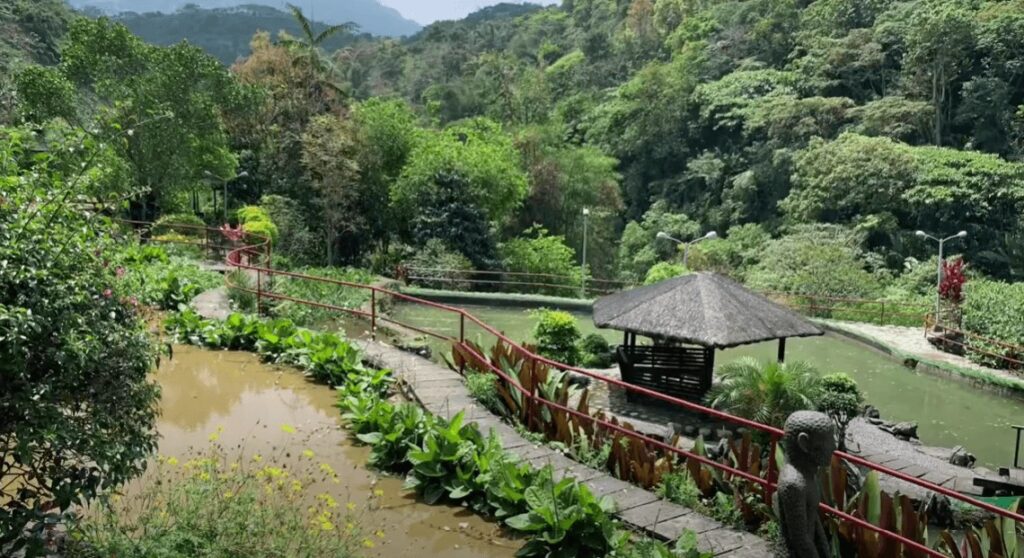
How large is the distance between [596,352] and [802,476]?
10.8 metres

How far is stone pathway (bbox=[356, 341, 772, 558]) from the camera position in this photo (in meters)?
5.37

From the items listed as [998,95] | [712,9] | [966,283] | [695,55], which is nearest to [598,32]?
[712,9]

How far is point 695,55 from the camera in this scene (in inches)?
2233

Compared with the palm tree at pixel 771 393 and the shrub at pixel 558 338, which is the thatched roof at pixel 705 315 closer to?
the palm tree at pixel 771 393

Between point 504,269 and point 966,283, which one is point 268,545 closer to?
point 966,283

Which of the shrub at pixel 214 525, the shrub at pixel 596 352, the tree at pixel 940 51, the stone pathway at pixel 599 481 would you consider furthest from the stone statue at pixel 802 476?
the tree at pixel 940 51

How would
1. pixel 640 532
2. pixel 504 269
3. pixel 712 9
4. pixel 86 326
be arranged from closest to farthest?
pixel 86 326
pixel 640 532
pixel 504 269
pixel 712 9

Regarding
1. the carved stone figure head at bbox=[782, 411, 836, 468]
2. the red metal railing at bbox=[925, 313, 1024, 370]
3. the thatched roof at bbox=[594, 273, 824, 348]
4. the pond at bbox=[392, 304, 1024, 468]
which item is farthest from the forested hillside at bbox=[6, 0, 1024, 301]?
the carved stone figure head at bbox=[782, 411, 836, 468]

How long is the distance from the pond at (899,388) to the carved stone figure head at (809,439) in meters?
8.49

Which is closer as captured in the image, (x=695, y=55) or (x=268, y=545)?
(x=268, y=545)

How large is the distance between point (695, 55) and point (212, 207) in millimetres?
37014

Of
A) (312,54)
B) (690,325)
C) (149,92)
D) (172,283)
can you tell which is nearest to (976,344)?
(690,325)

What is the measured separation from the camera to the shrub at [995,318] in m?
18.2

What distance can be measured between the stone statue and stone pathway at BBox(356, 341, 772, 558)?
1035mm
